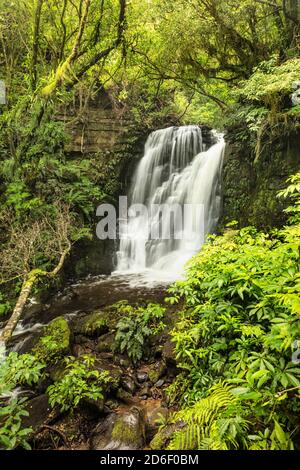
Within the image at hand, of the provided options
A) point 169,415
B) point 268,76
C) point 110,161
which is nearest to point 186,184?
point 110,161

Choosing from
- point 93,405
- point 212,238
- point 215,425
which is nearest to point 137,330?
point 93,405

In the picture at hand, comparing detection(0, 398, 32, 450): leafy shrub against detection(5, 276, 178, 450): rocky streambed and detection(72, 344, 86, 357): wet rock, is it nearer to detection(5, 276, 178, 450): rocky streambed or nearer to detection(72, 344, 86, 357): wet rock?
detection(5, 276, 178, 450): rocky streambed

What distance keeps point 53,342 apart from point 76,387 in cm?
138

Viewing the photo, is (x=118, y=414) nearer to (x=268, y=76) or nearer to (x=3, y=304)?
(x=3, y=304)

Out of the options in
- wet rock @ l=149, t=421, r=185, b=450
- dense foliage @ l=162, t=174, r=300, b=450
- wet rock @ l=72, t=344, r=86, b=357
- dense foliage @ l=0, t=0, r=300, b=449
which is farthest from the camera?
wet rock @ l=72, t=344, r=86, b=357

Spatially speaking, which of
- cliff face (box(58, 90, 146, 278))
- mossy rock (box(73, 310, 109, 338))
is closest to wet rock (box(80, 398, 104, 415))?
mossy rock (box(73, 310, 109, 338))

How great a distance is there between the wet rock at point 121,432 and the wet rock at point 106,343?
1513 mm

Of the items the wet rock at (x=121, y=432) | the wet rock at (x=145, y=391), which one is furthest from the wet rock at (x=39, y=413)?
the wet rock at (x=145, y=391)

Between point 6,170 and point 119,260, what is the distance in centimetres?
462

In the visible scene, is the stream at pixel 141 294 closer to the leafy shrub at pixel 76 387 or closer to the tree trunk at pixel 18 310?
the leafy shrub at pixel 76 387

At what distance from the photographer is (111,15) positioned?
23.3 ft

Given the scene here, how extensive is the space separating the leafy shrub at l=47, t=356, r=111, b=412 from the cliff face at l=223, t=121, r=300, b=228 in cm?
503
